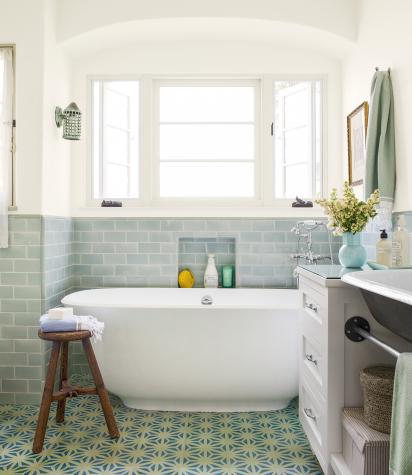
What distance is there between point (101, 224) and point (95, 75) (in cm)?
→ 128

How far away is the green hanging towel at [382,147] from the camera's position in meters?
2.45

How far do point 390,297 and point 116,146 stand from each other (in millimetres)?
2998

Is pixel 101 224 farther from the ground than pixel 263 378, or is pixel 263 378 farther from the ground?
pixel 101 224

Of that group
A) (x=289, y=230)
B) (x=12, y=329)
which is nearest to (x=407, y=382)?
(x=289, y=230)

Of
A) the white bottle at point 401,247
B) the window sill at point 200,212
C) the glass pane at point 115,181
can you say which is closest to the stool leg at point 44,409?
the window sill at point 200,212

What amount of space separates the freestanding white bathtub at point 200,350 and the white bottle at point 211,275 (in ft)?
2.81

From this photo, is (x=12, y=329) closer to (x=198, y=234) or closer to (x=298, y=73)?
(x=198, y=234)

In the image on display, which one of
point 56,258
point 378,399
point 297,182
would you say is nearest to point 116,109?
point 56,258

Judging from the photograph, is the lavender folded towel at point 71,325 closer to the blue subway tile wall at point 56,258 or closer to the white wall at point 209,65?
the blue subway tile wall at point 56,258

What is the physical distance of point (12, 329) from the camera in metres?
2.92

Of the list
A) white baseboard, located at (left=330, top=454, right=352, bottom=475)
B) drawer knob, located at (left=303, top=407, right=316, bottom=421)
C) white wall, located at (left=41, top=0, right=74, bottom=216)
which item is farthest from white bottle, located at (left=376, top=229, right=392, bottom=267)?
white wall, located at (left=41, top=0, right=74, bottom=216)

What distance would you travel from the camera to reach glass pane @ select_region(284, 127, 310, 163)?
143 inches

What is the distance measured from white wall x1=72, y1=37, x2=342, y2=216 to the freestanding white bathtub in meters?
1.15

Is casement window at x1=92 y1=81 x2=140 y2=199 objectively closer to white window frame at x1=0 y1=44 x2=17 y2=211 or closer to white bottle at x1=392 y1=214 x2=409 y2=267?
white window frame at x1=0 y1=44 x2=17 y2=211
